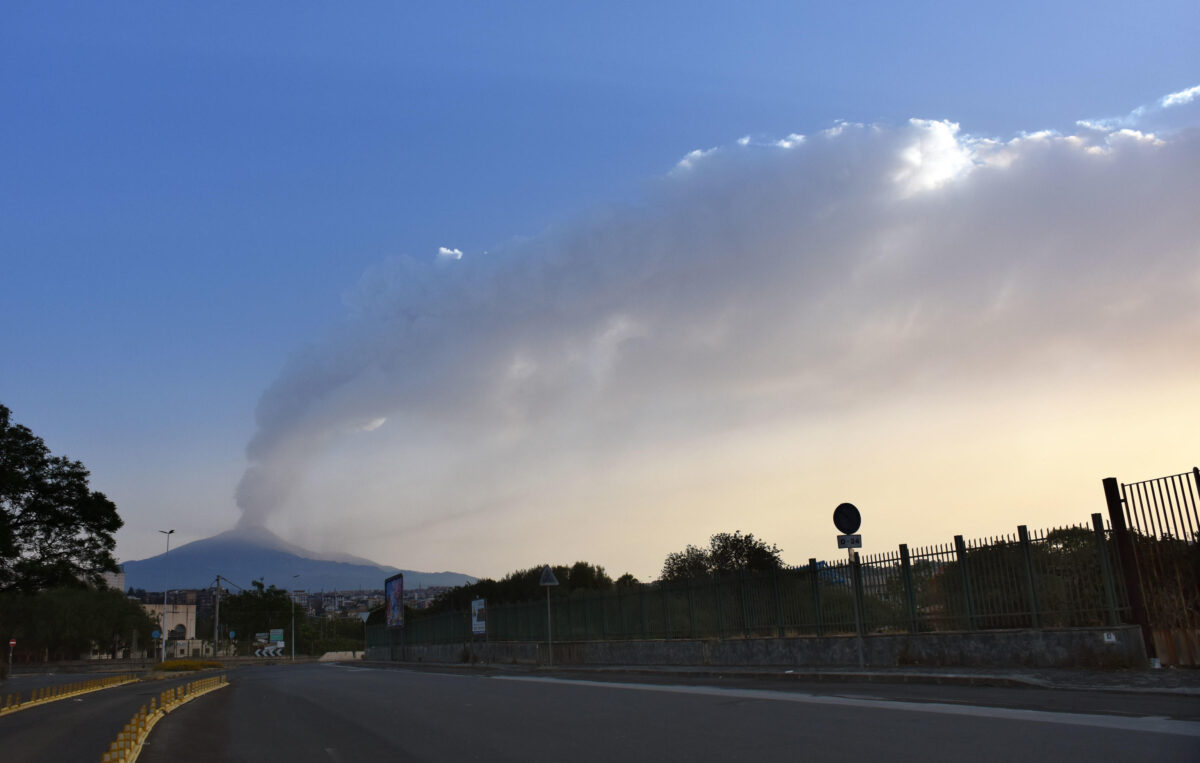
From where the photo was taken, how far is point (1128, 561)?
570 inches

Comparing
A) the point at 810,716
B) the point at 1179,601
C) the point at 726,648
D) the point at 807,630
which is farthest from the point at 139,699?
the point at 1179,601

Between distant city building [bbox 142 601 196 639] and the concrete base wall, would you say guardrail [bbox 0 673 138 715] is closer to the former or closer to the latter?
the concrete base wall

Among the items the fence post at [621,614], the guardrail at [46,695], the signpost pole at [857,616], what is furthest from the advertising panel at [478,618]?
the signpost pole at [857,616]

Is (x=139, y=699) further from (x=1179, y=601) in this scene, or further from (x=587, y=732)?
(x=1179, y=601)

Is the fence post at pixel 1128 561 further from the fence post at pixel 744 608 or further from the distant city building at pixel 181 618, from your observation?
the distant city building at pixel 181 618

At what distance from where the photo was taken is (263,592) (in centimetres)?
13788

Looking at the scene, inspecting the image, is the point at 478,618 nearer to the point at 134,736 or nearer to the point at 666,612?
the point at 666,612

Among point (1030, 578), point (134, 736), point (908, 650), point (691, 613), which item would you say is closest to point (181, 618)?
point (691, 613)

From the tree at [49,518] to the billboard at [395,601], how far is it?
1627 cm

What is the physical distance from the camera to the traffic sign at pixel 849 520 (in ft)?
59.6

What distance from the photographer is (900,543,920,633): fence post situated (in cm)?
1828

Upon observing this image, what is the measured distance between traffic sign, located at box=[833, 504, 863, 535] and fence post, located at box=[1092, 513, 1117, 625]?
439 cm

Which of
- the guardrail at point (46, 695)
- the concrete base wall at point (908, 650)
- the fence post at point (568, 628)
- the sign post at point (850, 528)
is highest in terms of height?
the sign post at point (850, 528)

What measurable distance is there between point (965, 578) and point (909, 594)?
1458 millimetres
